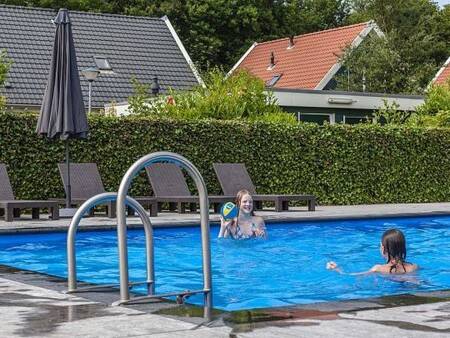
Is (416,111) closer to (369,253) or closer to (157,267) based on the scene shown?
(369,253)

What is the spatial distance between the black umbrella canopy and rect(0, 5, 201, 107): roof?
12.4 m

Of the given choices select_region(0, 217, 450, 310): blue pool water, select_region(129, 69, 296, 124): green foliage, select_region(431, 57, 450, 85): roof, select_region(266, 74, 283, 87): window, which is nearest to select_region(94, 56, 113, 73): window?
select_region(266, 74, 283, 87): window

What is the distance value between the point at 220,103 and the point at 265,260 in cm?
1022

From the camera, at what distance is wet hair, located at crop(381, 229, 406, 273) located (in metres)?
8.94

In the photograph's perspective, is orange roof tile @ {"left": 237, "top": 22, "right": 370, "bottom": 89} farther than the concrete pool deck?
Yes

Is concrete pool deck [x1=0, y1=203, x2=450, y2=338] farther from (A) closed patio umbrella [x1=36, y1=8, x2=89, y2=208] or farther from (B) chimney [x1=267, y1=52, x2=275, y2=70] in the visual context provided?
(B) chimney [x1=267, y1=52, x2=275, y2=70]

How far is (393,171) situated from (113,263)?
12697mm

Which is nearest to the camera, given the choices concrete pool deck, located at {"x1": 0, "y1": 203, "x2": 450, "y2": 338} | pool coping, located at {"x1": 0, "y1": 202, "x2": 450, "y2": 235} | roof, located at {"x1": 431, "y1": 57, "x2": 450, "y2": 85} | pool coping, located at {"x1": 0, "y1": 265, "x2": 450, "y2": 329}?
concrete pool deck, located at {"x1": 0, "y1": 203, "x2": 450, "y2": 338}

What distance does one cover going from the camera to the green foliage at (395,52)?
35.5 meters

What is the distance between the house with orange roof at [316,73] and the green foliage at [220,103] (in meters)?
2.81

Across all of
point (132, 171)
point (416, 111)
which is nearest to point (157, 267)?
point (132, 171)

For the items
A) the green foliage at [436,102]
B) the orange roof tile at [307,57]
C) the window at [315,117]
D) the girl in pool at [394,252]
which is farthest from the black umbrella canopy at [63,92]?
the orange roof tile at [307,57]

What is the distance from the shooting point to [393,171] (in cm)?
2281

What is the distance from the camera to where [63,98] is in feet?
54.4
